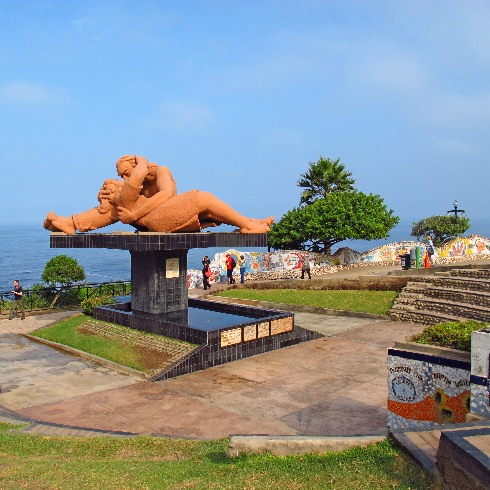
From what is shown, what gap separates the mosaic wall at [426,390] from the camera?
646cm

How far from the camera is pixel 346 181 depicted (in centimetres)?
3631

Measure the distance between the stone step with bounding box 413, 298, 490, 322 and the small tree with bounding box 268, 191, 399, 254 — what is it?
14.1 meters

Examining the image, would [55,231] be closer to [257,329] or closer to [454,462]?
[257,329]

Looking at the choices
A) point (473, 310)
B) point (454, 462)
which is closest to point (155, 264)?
point (473, 310)

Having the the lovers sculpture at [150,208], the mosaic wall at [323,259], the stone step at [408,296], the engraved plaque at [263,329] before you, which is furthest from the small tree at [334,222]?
the engraved plaque at [263,329]

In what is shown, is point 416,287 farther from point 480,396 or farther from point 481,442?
point 481,442

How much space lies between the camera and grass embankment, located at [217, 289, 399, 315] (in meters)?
18.6

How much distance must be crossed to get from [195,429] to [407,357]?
384 centimetres

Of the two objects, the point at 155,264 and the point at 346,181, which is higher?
the point at 346,181

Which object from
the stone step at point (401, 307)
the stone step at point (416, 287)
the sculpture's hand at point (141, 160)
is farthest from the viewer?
the stone step at point (416, 287)

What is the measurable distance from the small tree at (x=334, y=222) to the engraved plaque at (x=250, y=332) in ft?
62.1

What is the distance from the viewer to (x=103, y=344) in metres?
13.4

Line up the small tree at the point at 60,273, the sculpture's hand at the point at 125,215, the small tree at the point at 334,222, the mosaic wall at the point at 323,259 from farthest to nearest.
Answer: the small tree at the point at 334,222, the mosaic wall at the point at 323,259, the small tree at the point at 60,273, the sculpture's hand at the point at 125,215

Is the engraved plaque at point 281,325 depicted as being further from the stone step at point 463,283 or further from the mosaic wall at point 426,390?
the stone step at point 463,283
